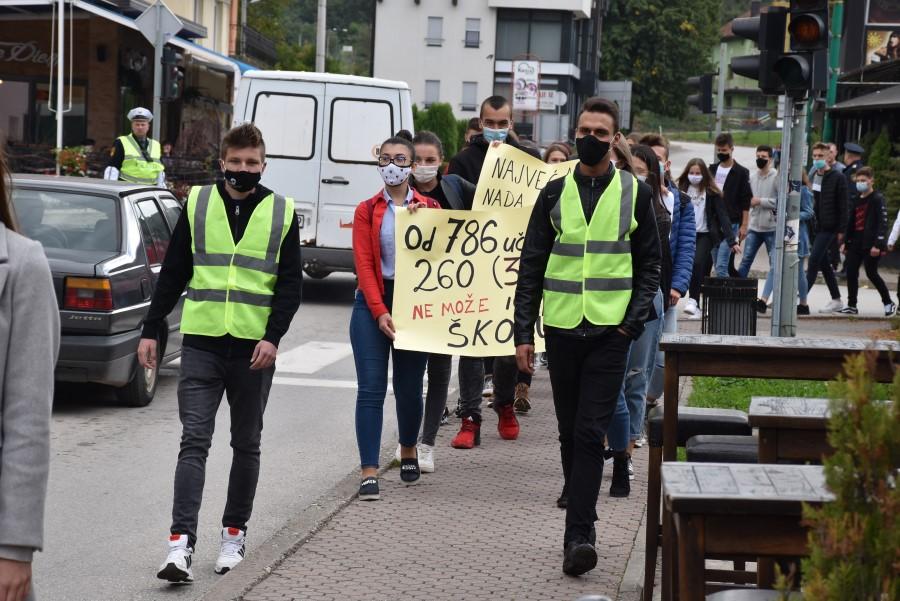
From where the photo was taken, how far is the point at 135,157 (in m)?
17.5

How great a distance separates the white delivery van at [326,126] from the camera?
704 inches

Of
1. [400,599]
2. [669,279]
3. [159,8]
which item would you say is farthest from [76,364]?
[159,8]

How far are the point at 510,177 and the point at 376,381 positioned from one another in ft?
7.07

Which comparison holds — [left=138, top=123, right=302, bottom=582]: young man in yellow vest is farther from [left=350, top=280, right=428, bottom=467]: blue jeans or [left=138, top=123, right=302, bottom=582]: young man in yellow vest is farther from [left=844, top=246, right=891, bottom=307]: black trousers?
[left=844, top=246, right=891, bottom=307]: black trousers

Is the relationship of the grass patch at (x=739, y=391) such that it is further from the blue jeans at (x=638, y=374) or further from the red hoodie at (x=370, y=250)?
the red hoodie at (x=370, y=250)

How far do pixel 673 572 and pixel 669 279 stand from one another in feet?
16.5

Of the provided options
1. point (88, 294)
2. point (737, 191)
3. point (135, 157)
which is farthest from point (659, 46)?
point (88, 294)

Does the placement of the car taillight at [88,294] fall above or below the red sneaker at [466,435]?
above

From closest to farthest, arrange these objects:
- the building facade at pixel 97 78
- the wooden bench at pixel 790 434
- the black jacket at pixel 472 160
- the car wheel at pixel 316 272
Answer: the wooden bench at pixel 790 434 → the black jacket at pixel 472 160 → the car wheel at pixel 316 272 → the building facade at pixel 97 78

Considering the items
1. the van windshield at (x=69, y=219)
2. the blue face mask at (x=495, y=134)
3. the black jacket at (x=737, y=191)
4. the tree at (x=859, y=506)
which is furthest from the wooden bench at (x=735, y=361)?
the black jacket at (x=737, y=191)

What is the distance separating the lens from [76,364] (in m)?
10.1

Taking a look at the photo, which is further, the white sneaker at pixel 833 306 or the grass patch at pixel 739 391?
the white sneaker at pixel 833 306

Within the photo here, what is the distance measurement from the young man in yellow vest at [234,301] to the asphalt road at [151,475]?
0.56 m

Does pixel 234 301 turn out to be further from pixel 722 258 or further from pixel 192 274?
pixel 722 258
